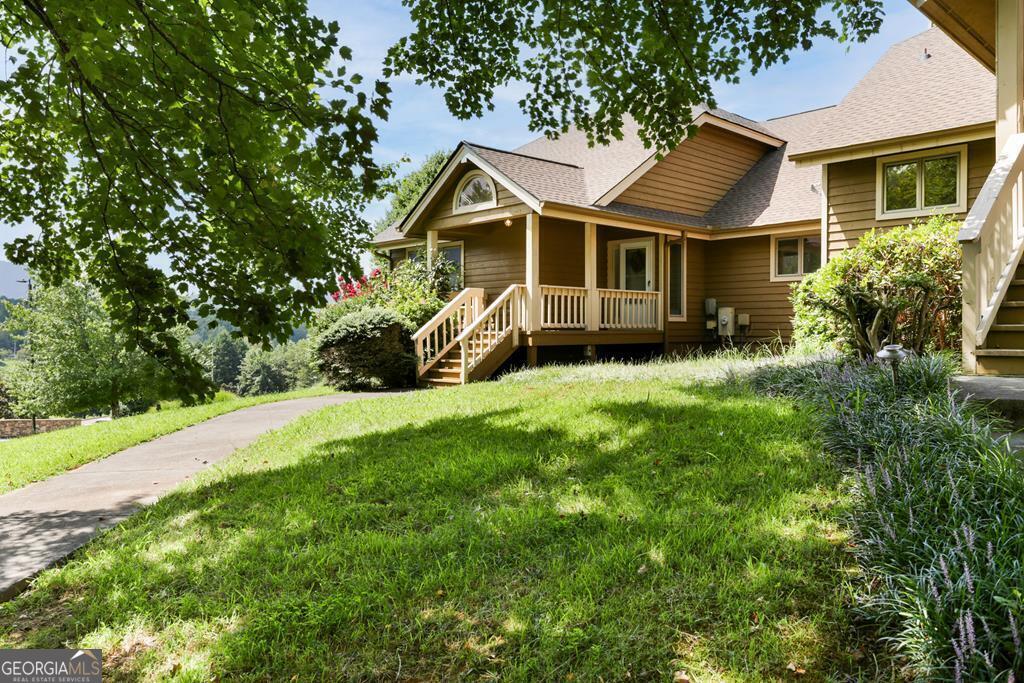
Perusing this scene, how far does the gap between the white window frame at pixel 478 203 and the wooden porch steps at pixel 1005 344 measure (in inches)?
381

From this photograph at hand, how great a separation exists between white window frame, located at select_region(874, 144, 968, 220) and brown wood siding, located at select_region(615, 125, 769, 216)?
4.56 metres

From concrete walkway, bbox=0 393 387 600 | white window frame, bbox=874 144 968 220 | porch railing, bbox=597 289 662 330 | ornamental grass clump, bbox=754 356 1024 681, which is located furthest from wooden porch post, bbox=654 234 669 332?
ornamental grass clump, bbox=754 356 1024 681

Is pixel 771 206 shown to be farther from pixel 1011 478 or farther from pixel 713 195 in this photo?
pixel 1011 478

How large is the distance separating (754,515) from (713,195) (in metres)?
14.9

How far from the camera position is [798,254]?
1510cm

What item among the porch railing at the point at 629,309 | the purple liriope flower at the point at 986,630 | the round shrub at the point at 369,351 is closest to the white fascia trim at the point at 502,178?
the porch railing at the point at 629,309

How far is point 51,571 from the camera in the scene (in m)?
3.89

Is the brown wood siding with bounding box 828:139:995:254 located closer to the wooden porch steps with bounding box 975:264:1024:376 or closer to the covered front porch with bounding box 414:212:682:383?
the covered front porch with bounding box 414:212:682:383

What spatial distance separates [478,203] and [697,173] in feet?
20.0

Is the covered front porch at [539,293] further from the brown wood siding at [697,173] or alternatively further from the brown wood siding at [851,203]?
the brown wood siding at [851,203]

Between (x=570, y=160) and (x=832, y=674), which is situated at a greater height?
(x=570, y=160)

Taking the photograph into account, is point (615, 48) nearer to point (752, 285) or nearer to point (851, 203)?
point (851, 203)

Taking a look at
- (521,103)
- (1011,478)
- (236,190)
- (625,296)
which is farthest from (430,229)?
(1011,478)

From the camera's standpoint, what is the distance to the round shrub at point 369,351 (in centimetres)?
1244
